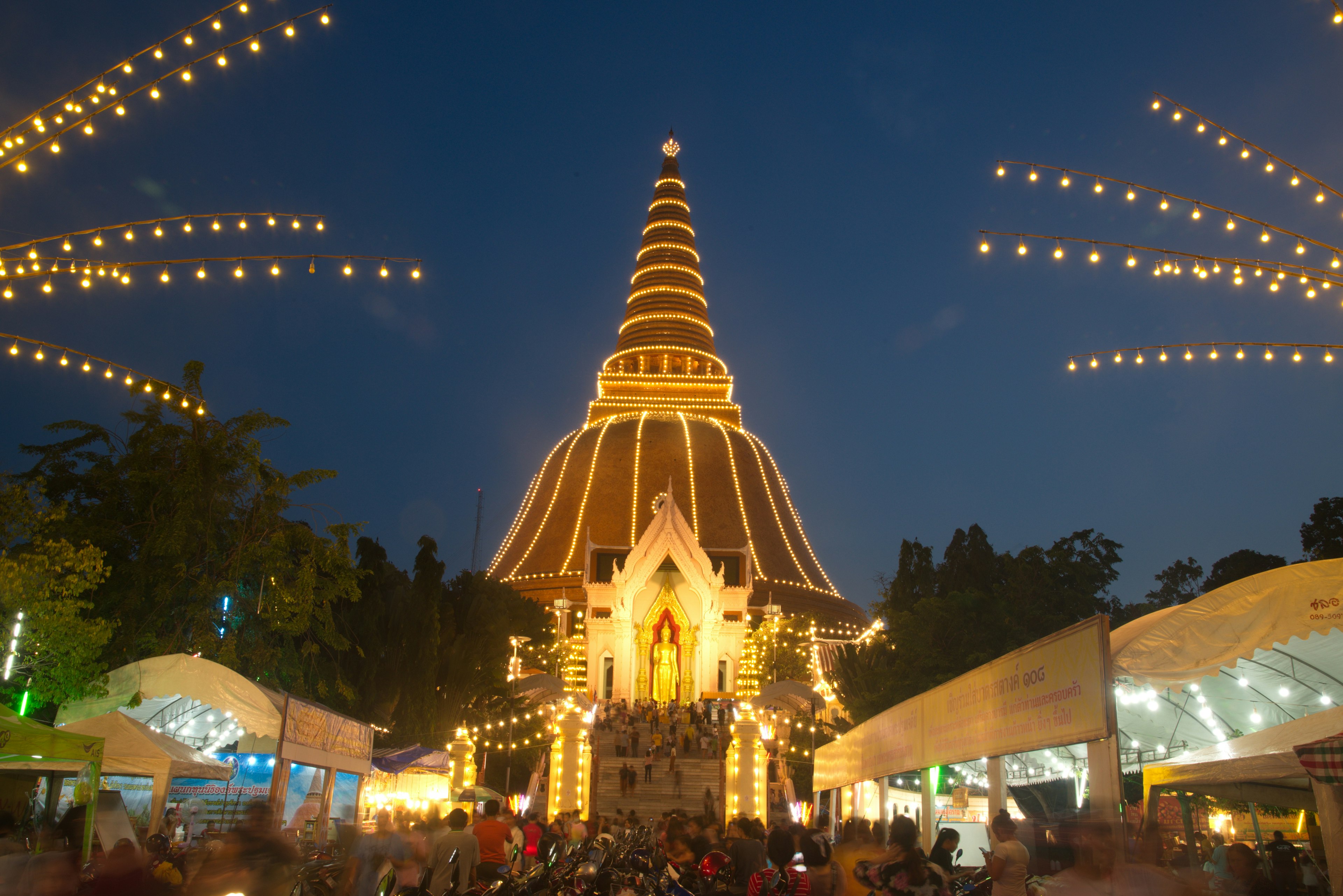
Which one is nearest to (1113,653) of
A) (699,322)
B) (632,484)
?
(632,484)

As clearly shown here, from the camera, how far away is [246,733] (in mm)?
15969

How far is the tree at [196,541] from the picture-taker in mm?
15570

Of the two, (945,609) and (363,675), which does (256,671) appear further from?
(945,609)

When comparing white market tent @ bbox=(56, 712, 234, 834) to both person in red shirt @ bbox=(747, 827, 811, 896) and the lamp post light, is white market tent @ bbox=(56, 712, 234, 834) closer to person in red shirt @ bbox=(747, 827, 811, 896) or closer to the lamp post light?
person in red shirt @ bbox=(747, 827, 811, 896)

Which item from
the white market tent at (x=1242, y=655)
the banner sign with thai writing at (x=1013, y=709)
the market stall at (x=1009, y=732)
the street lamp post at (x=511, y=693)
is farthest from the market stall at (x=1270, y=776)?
the street lamp post at (x=511, y=693)

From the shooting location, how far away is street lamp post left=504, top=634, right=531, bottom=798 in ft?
84.5

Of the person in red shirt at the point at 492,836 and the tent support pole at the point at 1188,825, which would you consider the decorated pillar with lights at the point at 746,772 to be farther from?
the person in red shirt at the point at 492,836

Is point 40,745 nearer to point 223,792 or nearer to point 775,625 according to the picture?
point 223,792

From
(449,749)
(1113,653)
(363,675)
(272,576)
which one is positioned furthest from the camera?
(449,749)

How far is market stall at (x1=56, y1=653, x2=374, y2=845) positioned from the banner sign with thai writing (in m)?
7.46

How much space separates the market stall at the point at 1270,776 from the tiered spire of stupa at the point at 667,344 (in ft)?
135

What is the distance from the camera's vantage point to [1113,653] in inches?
361

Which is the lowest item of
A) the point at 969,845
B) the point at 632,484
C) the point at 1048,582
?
the point at 969,845

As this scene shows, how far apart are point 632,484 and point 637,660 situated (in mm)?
13297
